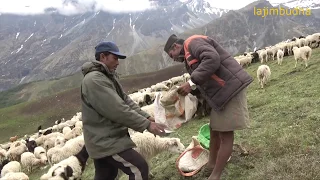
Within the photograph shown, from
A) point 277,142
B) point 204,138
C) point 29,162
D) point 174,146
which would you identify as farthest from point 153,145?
point 29,162

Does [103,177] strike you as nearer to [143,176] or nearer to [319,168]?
[143,176]

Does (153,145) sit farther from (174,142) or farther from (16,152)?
(16,152)

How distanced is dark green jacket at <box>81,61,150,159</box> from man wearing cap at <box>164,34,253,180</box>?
3.91ft

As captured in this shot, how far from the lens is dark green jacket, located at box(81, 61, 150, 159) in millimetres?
4789

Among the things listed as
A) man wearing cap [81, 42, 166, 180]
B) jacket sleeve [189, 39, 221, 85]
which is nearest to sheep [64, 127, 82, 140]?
man wearing cap [81, 42, 166, 180]

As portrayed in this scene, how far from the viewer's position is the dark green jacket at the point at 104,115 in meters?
4.79

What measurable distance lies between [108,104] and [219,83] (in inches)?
72.7

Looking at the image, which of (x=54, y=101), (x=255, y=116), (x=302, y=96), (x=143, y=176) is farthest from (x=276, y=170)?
(x=54, y=101)

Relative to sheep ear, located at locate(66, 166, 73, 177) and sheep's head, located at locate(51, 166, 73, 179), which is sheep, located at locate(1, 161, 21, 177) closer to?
sheep's head, located at locate(51, 166, 73, 179)

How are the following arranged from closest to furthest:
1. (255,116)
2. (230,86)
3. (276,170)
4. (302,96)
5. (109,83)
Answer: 1. (109,83)
2. (230,86)
3. (276,170)
4. (255,116)
5. (302,96)

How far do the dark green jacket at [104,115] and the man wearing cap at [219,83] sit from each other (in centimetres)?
119

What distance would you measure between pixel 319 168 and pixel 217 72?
2.31m

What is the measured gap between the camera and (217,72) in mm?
5402

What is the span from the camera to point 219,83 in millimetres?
5367
